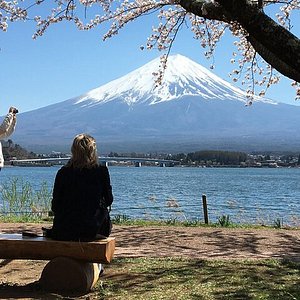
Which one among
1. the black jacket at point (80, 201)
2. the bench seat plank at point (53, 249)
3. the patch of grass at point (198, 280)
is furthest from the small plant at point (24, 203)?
the black jacket at point (80, 201)

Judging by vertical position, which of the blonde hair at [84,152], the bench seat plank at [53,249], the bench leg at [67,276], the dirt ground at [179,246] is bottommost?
the dirt ground at [179,246]

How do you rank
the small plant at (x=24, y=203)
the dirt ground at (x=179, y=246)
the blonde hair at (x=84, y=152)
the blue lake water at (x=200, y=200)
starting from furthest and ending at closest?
1. the blue lake water at (x=200, y=200)
2. the small plant at (x=24, y=203)
3. the dirt ground at (x=179, y=246)
4. the blonde hair at (x=84, y=152)

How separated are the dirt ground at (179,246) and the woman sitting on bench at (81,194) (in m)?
0.69

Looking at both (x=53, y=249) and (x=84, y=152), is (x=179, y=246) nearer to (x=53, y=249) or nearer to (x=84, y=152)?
(x=53, y=249)

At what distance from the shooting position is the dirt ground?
235 inches

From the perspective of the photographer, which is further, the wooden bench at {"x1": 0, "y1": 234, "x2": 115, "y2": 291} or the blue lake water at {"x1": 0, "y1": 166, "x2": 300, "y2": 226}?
the blue lake water at {"x1": 0, "y1": 166, "x2": 300, "y2": 226}

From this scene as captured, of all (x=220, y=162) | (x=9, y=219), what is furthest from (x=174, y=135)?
(x=9, y=219)

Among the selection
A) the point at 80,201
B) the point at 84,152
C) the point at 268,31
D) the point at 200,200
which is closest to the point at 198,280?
the point at 80,201

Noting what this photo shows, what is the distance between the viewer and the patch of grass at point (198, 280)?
5.20m

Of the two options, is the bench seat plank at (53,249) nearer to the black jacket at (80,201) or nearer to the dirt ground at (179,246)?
the black jacket at (80,201)

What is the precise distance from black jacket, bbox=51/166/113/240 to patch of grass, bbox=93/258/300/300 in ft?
2.01

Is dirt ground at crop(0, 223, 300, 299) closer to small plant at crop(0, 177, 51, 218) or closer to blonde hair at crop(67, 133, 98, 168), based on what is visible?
blonde hair at crop(67, 133, 98, 168)

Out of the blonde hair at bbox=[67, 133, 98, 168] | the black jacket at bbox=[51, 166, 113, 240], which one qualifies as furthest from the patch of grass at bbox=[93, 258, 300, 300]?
the blonde hair at bbox=[67, 133, 98, 168]

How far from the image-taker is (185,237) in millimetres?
9336
